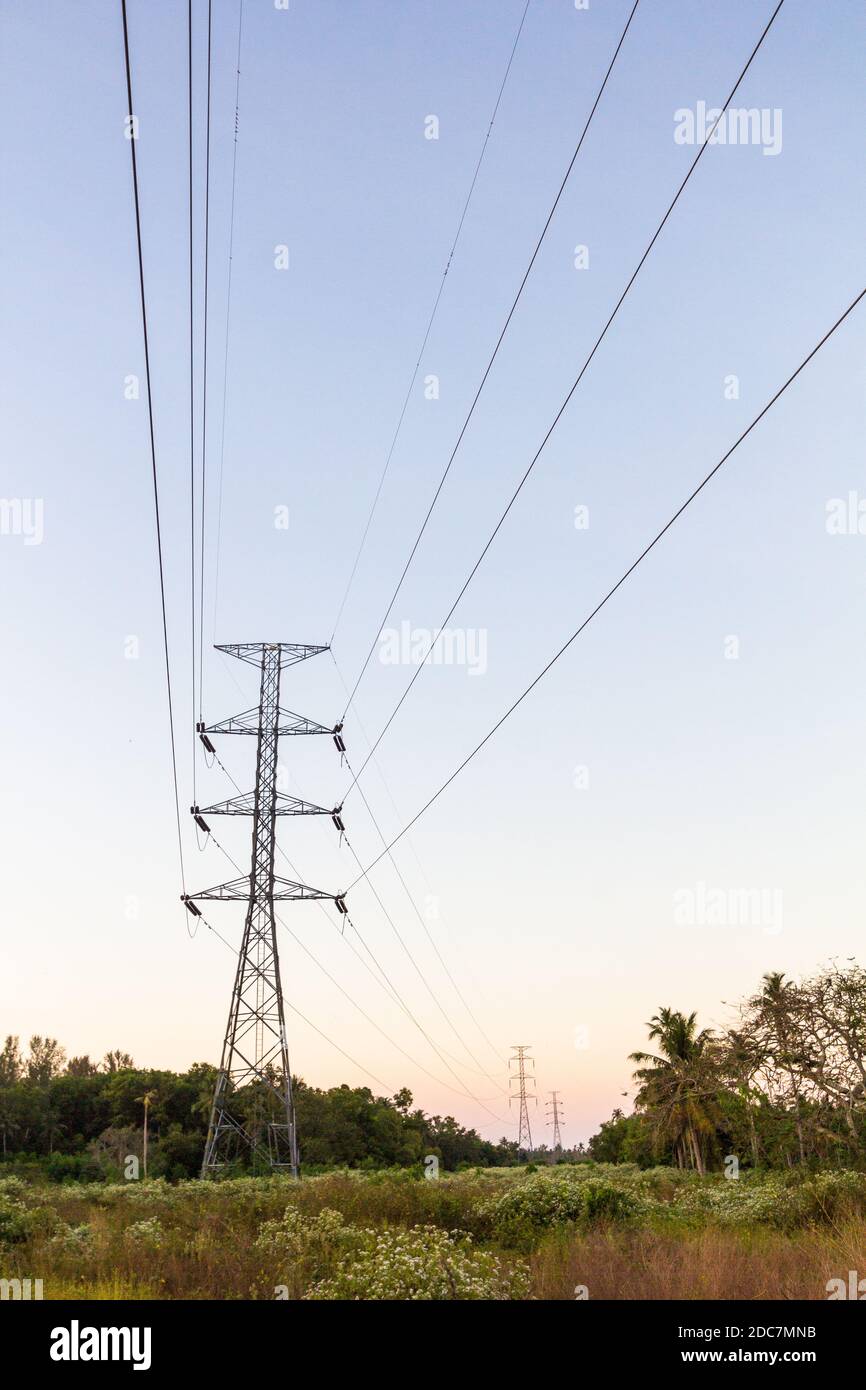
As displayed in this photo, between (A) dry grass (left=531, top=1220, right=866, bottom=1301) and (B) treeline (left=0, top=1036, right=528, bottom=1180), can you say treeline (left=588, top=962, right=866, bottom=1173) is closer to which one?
(A) dry grass (left=531, top=1220, right=866, bottom=1301)

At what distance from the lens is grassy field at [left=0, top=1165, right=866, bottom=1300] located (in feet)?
36.3

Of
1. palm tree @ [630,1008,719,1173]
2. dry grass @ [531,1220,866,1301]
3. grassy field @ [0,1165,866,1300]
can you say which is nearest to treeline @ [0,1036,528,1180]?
palm tree @ [630,1008,719,1173]

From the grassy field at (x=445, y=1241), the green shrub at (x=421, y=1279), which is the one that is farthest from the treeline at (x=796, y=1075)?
the green shrub at (x=421, y=1279)

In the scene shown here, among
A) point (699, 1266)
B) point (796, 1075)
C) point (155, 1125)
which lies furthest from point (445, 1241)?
point (155, 1125)

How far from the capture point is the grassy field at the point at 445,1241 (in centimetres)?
1108

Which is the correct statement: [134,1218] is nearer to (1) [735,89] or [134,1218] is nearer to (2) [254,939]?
(2) [254,939]

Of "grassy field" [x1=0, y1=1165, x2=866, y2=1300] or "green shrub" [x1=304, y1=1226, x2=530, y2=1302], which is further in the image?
"grassy field" [x1=0, y1=1165, x2=866, y2=1300]

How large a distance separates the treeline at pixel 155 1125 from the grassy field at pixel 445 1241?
26.9 metres

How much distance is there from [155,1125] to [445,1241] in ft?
182

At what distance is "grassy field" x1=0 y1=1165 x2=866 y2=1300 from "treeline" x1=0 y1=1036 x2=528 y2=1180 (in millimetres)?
26900

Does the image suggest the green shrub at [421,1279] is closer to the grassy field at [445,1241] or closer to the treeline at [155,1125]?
the grassy field at [445,1241]

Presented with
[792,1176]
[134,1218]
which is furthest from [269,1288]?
[792,1176]

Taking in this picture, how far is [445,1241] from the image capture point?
12914 millimetres
